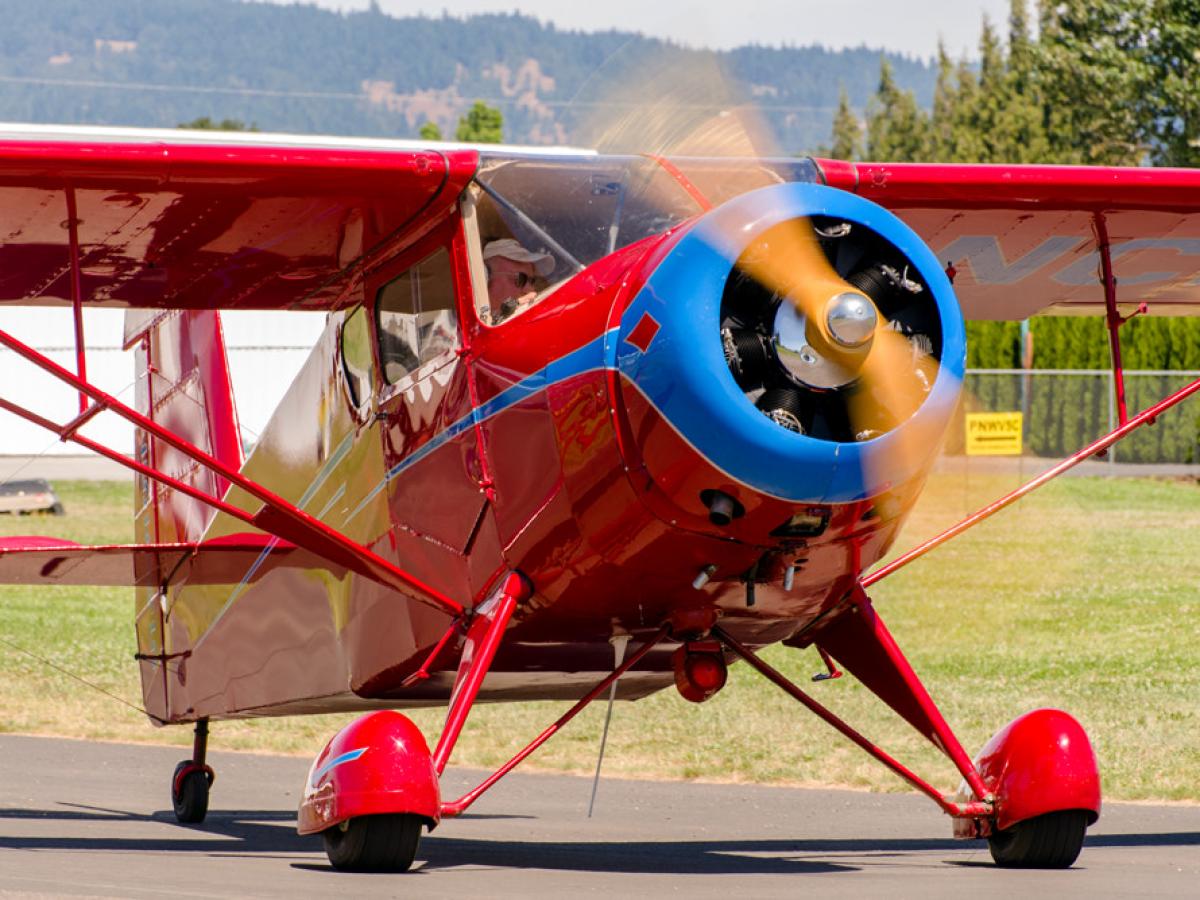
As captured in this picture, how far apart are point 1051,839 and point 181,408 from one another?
6229 mm

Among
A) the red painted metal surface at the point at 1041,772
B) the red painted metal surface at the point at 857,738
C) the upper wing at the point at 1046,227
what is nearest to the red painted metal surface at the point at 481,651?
the red painted metal surface at the point at 857,738

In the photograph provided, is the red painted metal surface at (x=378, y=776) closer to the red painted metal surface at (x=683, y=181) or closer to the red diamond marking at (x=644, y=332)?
the red diamond marking at (x=644, y=332)

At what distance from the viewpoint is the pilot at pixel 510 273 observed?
7.45m

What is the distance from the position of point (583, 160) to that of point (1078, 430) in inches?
1121

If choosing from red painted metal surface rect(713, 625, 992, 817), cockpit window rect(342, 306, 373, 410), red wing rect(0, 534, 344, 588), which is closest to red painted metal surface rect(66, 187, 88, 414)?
cockpit window rect(342, 306, 373, 410)

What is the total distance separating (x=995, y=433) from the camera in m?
21.0

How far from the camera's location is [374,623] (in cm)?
880

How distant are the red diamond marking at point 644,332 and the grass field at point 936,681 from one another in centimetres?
206

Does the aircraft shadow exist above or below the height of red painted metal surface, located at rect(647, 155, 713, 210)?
below

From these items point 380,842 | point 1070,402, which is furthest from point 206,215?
point 1070,402

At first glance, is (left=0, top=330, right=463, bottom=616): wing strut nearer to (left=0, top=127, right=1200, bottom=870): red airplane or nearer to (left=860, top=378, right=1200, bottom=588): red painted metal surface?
(left=0, top=127, right=1200, bottom=870): red airplane

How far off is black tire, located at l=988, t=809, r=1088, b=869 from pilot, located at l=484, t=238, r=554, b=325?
2917 millimetres

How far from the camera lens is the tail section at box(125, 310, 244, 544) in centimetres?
1114

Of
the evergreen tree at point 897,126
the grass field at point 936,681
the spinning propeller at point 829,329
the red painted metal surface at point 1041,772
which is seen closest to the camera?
the spinning propeller at point 829,329
